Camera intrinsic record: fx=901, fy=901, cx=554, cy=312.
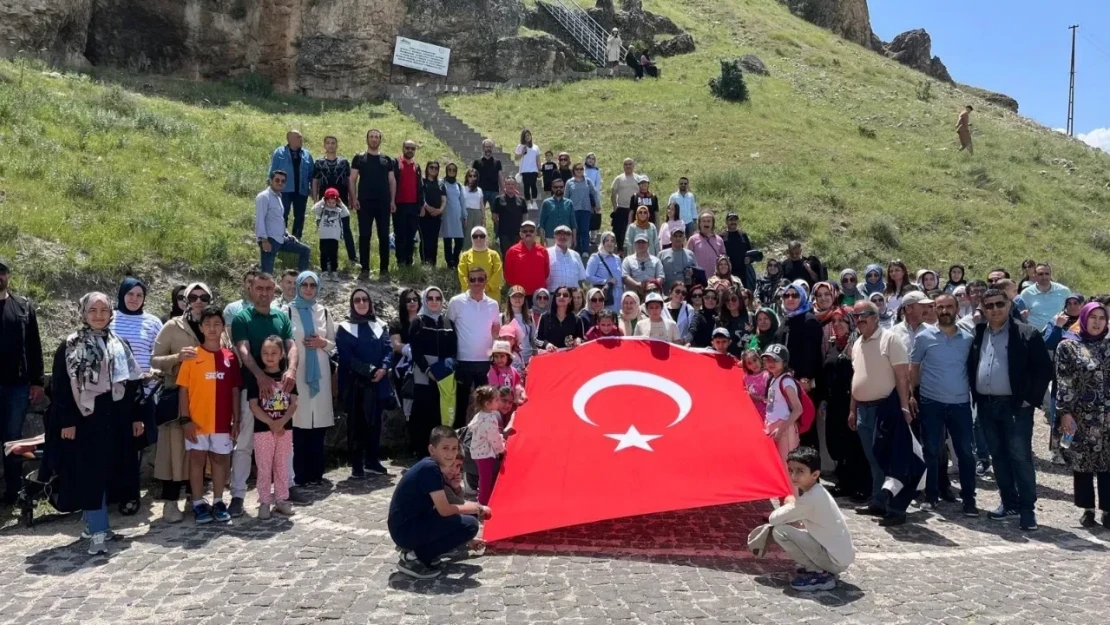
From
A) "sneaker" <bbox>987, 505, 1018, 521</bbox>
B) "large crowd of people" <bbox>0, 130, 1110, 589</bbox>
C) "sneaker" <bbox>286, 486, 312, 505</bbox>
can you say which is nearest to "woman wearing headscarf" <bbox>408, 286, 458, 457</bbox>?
"large crowd of people" <bbox>0, 130, 1110, 589</bbox>

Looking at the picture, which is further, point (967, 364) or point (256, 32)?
point (256, 32)

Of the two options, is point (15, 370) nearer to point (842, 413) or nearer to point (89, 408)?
point (89, 408)

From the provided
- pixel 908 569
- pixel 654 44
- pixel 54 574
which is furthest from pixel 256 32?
pixel 908 569

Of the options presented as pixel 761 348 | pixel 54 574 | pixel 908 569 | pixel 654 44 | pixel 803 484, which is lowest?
pixel 54 574

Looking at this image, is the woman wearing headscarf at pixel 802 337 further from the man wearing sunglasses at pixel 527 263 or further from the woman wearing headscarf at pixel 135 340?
the woman wearing headscarf at pixel 135 340

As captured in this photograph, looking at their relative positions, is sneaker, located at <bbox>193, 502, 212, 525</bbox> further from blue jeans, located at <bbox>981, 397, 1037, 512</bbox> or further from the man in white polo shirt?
blue jeans, located at <bbox>981, 397, 1037, 512</bbox>

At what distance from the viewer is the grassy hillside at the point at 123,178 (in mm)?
11617

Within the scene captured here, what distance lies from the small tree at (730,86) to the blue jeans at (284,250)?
2762cm

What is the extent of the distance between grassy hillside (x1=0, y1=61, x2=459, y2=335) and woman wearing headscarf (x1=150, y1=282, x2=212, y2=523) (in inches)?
126

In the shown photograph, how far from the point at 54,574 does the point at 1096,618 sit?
7439 mm

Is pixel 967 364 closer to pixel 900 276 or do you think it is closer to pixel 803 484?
pixel 803 484

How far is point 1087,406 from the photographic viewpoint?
8.30 meters

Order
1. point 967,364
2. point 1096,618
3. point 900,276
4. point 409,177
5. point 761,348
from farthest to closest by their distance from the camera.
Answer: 1. point 409,177
2. point 900,276
3. point 761,348
4. point 967,364
5. point 1096,618

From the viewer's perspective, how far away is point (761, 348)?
977cm
